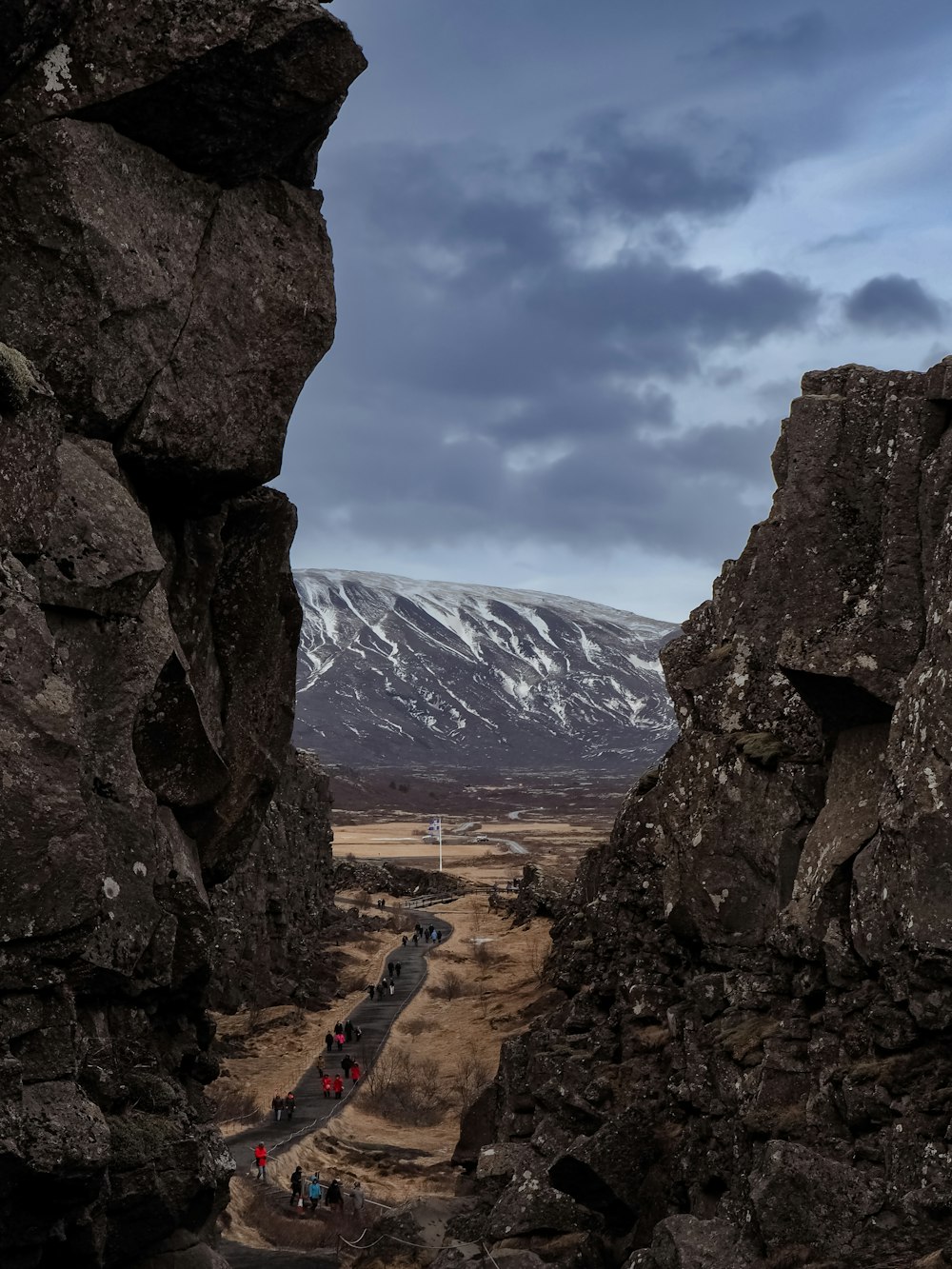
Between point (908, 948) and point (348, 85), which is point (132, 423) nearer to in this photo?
point (348, 85)

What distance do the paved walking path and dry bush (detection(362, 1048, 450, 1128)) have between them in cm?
91

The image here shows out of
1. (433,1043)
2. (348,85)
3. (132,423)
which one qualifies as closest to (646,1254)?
(132,423)

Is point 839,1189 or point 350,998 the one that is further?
point 350,998

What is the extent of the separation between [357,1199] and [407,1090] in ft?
42.5

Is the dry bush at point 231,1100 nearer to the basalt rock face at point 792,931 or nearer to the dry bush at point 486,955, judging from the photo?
the basalt rock face at point 792,931

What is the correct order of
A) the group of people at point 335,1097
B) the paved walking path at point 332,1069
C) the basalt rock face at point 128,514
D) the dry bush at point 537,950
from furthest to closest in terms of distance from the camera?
the dry bush at point 537,950
the paved walking path at point 332,1069
the group of people at point 335,1097
the basalt rock face at point 128,514

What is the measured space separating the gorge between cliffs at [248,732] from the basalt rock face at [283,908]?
35442 millimetres

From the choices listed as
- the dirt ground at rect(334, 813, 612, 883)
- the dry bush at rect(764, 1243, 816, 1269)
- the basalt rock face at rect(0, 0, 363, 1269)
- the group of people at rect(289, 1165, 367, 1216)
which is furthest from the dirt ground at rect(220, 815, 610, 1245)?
the dirt ground at rect(334, 813, 612, 883)

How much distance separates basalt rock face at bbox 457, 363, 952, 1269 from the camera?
14477mm

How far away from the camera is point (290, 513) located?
2262 centimetres

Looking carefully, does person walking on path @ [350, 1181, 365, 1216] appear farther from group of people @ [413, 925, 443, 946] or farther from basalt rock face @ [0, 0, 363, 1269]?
group of people @ [413, 925, 443, 946]

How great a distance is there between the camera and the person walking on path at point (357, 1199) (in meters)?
32.7

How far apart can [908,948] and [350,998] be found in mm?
55752

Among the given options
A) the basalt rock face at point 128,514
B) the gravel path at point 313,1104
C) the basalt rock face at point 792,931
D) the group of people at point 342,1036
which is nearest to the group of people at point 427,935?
the gravel path at point 313,1104
